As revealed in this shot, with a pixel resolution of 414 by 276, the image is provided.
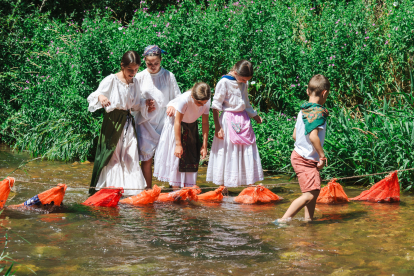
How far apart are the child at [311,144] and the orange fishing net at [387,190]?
1265 mm

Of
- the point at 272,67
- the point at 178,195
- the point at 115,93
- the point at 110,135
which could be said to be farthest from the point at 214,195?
the point at 272,67

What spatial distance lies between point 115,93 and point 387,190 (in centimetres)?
338

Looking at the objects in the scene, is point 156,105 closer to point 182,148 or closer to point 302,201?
point 182,148

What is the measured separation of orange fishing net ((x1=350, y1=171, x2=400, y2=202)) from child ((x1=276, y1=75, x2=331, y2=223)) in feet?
4.15

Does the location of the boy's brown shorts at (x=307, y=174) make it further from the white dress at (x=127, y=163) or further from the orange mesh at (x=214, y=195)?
the white dress at (x=127, y=163)

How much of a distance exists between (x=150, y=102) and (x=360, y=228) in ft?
9.46

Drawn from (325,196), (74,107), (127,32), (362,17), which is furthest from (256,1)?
(325,196)

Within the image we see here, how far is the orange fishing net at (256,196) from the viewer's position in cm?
554

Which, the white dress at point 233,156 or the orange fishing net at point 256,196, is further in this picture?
the white dress at point 233,156

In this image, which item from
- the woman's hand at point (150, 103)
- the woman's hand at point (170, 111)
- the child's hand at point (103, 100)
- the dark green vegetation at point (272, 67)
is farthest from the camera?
the dark green vegetation at point (272, 67)

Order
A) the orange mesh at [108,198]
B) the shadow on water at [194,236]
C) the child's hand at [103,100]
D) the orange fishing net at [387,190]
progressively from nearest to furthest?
the shadow on water at [194,236] → the orange mesh at [108,198] → the child's hand at [103,100] → the orange fishing net at [387,190]

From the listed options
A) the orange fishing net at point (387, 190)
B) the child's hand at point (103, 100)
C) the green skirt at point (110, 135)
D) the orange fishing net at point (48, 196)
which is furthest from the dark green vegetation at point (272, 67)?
the orange fishing net at point (48, 196)

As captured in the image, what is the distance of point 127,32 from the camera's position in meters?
8.82

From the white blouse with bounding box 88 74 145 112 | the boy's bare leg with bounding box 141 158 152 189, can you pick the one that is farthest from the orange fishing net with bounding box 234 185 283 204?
the white blouse with bounding box 88 74 145 112
